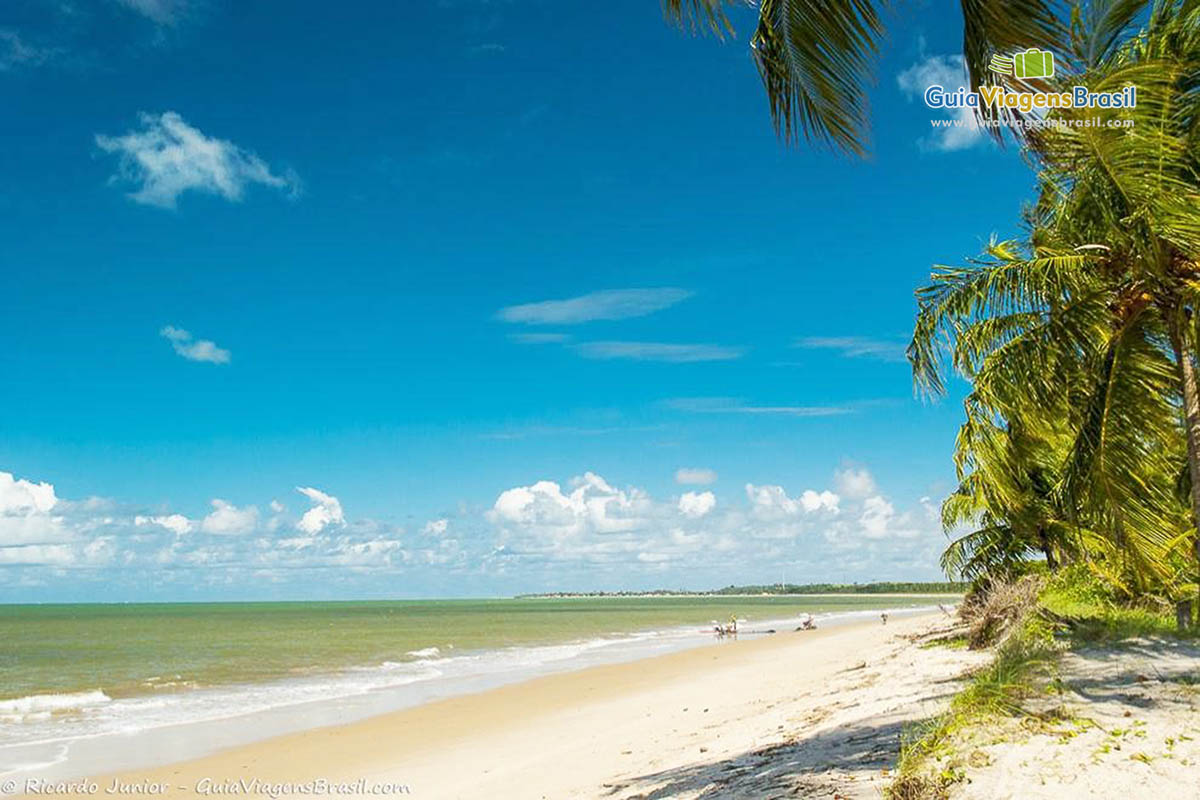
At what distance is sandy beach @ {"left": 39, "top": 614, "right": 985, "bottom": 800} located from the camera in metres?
7.02

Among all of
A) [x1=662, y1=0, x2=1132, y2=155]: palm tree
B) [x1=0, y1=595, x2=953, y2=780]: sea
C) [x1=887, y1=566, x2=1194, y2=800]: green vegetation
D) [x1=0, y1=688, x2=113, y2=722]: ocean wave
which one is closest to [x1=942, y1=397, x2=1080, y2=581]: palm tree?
[x1=887, y1=566, x2=1194, y2=800]: green vegetation

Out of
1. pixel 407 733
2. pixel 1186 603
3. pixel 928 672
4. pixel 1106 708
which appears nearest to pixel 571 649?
pixel 407 733

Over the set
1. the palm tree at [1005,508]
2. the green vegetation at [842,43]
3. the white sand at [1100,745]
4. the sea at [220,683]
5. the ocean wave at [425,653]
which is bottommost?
the ocean wave at [425,653]

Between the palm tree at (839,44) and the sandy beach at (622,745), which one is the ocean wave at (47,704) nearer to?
the sandy beach at (622,745)

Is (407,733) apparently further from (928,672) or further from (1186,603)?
(1186,603)

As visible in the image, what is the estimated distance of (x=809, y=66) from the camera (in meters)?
5.68

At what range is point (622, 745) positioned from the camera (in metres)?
11.4

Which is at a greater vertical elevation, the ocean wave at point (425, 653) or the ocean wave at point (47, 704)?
the ocean wave at point (47, 704)

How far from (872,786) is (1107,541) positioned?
5.46 m

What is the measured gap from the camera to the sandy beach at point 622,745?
23.0 ft

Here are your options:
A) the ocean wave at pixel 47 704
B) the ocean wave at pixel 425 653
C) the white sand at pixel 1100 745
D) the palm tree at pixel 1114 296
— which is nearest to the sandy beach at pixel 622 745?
the white sand at pixel 1100 745

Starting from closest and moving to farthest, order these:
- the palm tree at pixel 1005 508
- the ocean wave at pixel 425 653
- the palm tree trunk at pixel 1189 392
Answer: the palm tree trunk at pixel 1189 392
the palm tree at pixel 1005 508
the ocean wave at pixel 425 653

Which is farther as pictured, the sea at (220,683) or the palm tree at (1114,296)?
the sea at (220,683)

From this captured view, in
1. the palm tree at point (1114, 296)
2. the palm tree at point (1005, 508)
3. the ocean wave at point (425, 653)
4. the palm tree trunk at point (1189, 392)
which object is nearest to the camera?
the palm tree at point (1114, 296)
